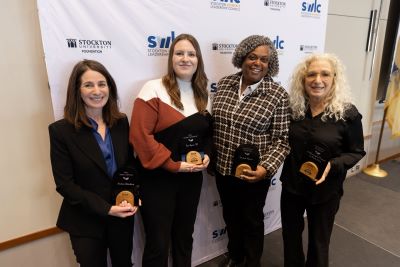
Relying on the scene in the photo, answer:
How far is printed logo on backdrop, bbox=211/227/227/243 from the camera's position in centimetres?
232

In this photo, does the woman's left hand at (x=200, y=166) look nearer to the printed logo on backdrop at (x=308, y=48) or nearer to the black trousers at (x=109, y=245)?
the black trousers at (x=109, y=245)

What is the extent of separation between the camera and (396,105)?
3.57 metres

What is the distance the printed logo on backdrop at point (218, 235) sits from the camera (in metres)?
2.32

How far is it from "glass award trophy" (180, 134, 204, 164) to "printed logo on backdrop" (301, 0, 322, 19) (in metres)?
1.53

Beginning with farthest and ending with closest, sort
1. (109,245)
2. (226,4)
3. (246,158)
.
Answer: (226,4) → (246,158) → (109,245)

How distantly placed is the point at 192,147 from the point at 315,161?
26.2 inches

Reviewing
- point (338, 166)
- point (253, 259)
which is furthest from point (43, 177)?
point (338, 166)

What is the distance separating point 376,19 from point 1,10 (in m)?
3.57

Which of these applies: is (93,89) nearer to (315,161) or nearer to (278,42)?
(315,161)

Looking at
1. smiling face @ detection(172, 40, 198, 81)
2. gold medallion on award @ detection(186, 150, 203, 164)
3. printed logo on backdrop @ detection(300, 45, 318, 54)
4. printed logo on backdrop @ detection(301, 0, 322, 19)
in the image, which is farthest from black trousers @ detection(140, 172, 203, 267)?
printed logo on backdrop @ detection(301, 0, 322, 19)

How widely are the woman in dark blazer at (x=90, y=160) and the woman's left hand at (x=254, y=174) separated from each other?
66cm

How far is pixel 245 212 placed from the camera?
5.95ft

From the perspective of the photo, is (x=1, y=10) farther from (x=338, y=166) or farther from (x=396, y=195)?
(x=396, y=195)

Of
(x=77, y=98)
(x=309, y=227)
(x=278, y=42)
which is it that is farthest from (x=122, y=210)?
(x=278, y=42)
